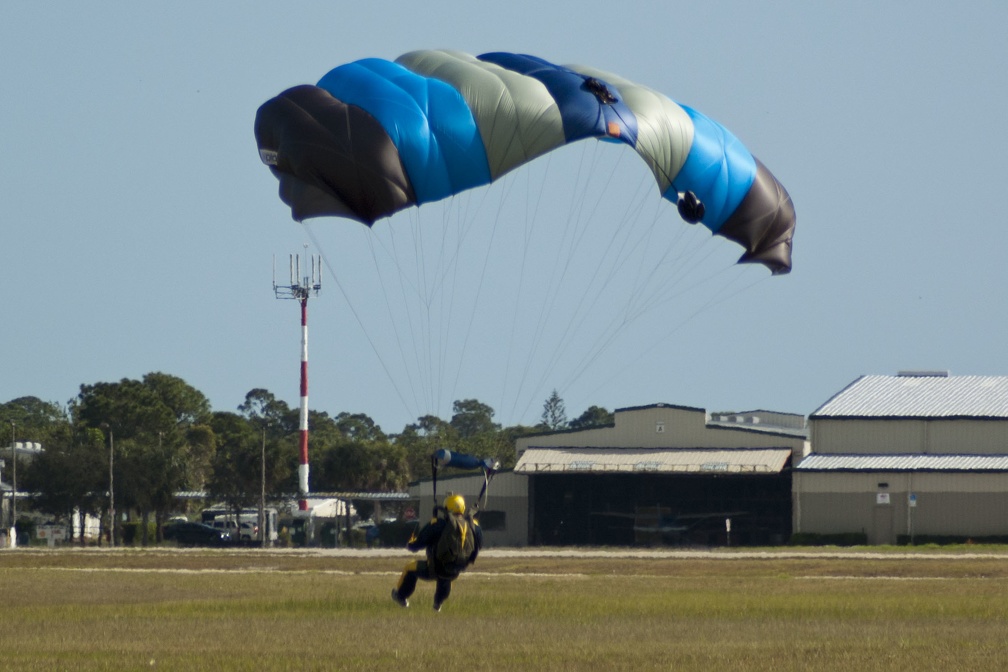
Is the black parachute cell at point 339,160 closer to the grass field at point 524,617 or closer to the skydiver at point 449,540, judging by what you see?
the skydiver at point 449,540

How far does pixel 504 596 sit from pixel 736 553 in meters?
26.6

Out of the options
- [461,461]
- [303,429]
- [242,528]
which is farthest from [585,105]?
[242,528]

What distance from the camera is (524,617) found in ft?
101

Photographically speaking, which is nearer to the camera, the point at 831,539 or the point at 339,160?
the point at 339,160

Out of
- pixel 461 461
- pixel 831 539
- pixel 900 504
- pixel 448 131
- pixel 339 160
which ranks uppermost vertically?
pixel 448 131

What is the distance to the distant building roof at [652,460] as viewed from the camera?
239 ft

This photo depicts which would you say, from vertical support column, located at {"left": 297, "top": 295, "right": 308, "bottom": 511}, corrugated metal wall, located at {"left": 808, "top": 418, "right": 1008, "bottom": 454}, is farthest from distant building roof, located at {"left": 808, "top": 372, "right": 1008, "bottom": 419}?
vertical support column, located at {"left": 297, "top": 295, "right": 308, "bottom": 511}

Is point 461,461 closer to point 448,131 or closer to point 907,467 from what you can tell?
point 448,131

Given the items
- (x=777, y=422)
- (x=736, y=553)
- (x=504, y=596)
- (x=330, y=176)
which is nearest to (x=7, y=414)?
(x=777, y=422)

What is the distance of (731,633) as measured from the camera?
27266 mm

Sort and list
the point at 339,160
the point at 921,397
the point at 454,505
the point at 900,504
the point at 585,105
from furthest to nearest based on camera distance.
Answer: the point at 921,397 → the point at 900,504 → the point at 585,105 → the point at 339,160 → the point at 454,505

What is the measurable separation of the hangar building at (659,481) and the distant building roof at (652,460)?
0.15ft

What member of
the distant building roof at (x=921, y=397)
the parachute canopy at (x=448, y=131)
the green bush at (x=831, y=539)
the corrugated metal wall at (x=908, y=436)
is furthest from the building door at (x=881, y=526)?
the parachute canopy at (x=448, y=131)

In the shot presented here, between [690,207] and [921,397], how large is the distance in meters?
53.0
